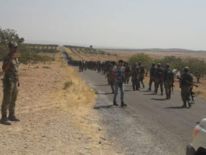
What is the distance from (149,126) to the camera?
603 inches

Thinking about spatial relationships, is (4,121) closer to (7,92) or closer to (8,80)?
(7,92)

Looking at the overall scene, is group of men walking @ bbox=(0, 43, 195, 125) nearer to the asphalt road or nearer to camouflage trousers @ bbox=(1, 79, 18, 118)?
camouflage trousers @ bbox=(1, 79, 18, 118)

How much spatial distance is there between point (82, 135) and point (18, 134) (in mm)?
1692

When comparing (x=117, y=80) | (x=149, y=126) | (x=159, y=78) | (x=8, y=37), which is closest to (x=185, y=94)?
(x=117, y=80)

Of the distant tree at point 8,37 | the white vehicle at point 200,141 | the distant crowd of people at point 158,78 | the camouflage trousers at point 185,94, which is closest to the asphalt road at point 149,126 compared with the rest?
the camouflage trousers at point 185,94

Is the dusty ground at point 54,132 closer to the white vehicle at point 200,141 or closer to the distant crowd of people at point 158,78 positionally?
the distant crowd of people at point 158,78

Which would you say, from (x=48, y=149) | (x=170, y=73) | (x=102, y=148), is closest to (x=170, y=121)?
(x=102, y=148)

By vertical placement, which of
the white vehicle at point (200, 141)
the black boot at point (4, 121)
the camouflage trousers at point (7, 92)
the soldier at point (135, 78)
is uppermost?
the white vehicle at point (200, 141)

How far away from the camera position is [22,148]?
10.8 m

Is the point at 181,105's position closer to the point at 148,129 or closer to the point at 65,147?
the point at 148,129

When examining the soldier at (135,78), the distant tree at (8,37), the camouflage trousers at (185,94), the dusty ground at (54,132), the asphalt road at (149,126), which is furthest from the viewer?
the distant tree at (8,37)

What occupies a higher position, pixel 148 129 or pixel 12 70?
pixel 12 70

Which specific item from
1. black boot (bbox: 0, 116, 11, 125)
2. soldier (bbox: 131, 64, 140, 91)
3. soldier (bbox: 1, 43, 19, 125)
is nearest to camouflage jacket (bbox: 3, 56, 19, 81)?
soldier (bbox: 1, 43, 19, 125)

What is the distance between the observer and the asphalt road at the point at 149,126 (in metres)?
11.8
